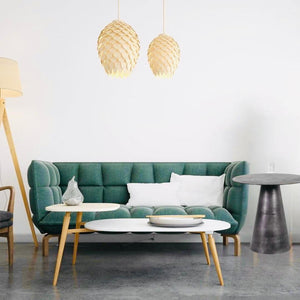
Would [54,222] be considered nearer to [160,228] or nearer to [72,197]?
[72,197]

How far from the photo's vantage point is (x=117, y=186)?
14.8 feet

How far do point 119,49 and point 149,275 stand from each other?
1646 mm

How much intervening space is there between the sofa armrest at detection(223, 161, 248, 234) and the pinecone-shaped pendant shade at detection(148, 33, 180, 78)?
4.42 feet

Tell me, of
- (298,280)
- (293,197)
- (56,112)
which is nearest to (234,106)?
(293,197)

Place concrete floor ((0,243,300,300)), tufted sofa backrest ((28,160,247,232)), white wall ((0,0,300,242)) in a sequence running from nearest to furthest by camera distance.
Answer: concrete floor ((0,243,300,300)) < tufted sofa backrest ((28,160,247,232)) < white wall ((0,0,300,242))

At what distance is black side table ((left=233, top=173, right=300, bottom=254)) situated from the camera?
3.79 m

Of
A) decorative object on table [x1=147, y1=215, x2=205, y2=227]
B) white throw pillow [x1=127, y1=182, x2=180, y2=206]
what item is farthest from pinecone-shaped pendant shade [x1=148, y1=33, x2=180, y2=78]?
white throw pillow [x1=127, y1=182, x2=180, y2=206]

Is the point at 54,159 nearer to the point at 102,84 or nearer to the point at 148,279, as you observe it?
the point at 102,84

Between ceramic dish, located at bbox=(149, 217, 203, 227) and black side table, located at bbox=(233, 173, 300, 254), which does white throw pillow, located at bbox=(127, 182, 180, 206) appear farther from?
ceramic dish, located at bbox=(149, 217, 203, 227)

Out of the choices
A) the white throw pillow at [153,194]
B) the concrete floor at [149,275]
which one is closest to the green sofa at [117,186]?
the white throw pillow at [153,194]

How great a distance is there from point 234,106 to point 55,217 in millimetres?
2363

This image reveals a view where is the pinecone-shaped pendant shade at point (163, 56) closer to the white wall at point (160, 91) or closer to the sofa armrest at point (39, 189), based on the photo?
the sofa armrest at point (39, 189)

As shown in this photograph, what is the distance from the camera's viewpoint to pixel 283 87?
4902 millimetres

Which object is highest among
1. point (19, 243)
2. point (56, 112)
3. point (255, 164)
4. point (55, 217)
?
point (56, 112)
